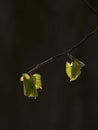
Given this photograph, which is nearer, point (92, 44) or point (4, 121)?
point (4, 121)

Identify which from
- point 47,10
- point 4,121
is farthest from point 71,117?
point 47,10

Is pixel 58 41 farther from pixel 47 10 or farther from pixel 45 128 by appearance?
pixel 45 128

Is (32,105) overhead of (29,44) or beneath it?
beneath

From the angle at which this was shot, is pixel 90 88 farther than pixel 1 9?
Yes

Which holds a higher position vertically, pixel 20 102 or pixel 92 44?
pixel 92 44

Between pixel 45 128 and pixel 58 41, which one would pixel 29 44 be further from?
pixel 45 128

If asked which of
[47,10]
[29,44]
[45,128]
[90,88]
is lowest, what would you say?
[45,128]

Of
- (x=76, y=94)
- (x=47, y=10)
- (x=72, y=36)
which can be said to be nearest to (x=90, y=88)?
(x=76, y=94)
